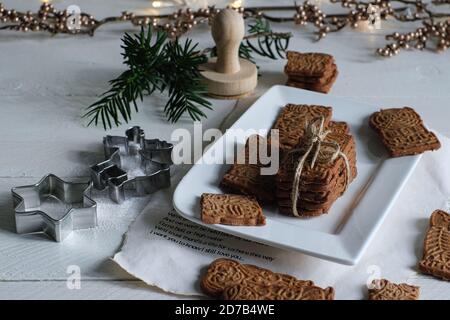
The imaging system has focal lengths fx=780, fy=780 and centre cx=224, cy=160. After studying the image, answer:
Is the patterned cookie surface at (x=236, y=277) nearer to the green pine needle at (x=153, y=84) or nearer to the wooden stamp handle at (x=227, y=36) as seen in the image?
the green pine needle at (x=153, y=84)

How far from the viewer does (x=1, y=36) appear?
1704 millimetres

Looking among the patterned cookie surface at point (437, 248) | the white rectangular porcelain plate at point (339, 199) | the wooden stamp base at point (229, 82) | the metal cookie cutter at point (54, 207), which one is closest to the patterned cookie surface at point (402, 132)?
the white rectangular porcelain plate at point (339, 199)

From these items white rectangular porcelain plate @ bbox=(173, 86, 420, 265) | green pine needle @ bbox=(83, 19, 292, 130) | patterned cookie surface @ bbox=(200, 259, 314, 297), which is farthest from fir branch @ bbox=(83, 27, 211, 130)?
patterned cookie surface @ bbox=(200, 259, 314, 297)

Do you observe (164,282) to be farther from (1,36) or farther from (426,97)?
(1,36)

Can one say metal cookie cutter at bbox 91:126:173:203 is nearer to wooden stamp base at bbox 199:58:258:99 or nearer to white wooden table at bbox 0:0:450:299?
white wooden table at bbox 0:0:450:299

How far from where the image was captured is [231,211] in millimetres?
1081

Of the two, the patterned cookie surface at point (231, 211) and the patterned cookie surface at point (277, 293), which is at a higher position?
the patterned cookie surface at point (231, 211)

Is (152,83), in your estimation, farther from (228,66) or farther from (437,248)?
(437,248)

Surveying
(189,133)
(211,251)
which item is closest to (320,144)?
(211,251)

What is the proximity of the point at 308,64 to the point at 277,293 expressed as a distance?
60 cm

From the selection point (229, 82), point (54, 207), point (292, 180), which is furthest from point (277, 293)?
point (229, 82)

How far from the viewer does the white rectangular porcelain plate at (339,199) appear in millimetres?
1044

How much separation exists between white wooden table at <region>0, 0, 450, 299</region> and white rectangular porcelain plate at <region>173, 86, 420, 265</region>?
0.09 meters

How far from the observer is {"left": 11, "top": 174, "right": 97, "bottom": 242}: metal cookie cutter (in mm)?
1111
